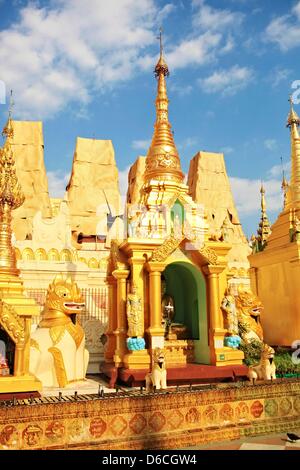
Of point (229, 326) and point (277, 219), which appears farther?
point (277, 219)

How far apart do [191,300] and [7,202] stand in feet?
19.1

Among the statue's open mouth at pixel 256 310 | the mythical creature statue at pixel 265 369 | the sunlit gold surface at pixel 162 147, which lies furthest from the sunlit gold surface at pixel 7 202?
the statue's open mouth at pixel 256 310

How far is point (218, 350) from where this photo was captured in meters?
10.2

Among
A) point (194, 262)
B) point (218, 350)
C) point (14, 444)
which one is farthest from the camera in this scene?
point (194, 262)

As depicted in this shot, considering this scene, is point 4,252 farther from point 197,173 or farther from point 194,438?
point 197,173

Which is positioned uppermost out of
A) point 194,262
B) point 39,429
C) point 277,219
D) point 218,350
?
point 277,219

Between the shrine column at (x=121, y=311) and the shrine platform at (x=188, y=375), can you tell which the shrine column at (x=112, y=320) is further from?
the shrine platform at (x=188, y=375)

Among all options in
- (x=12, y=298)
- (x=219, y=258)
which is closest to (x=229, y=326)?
(x=219, y=258)

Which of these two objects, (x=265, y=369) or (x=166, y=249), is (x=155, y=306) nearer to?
(x=166, y=249)

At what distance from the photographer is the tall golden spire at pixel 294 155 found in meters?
13.3

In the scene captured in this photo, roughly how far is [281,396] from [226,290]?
362 centimetres

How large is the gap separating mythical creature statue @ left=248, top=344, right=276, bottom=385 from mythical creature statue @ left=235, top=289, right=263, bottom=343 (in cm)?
286

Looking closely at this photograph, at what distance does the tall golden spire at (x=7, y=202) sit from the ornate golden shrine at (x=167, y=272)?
9.32 ft

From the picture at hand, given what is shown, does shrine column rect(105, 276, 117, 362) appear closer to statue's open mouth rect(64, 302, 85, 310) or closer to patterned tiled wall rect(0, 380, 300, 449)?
statue's open mouth rect(64, 302, 85, 310)
